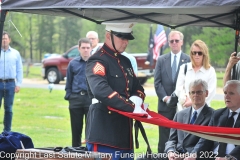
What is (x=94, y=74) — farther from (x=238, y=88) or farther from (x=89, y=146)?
(x=238, y=88)

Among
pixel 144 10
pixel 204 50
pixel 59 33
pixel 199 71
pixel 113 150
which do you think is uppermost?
pixel 59 33

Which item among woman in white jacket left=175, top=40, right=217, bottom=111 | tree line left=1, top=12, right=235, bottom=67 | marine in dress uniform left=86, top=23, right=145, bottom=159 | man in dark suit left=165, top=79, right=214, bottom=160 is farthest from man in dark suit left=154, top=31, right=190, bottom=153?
tree line left=1, top=12, right=235, bottom=67

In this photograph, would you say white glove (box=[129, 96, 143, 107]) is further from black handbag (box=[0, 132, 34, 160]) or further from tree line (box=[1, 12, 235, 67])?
tree line (box=[1, 12, 235, 67])

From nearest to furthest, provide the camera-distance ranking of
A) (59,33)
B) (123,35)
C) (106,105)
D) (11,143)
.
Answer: (106,105) → (123,35) → (11,143) → (59,33)

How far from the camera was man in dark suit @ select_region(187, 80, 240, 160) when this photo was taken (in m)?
5.50

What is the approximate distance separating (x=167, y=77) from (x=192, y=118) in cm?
204

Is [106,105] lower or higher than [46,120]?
higher

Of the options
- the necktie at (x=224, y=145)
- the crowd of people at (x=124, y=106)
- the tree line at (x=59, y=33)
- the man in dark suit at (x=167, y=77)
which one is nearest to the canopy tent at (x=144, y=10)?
the crowd of people at (x=124, y=106)

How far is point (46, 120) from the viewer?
41.1 feet

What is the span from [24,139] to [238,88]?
231 centimetres

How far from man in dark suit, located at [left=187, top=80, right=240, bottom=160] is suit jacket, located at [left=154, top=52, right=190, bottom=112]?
7.13 feet

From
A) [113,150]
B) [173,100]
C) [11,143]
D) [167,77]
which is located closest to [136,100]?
[113,150]

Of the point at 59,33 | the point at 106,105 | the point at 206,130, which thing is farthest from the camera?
the point at 59,33

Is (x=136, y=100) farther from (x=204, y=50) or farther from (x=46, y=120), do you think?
(x=46, y=120)
